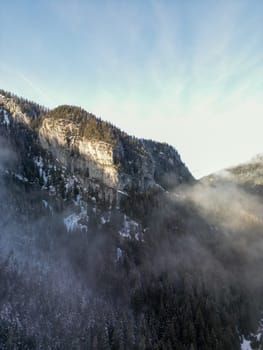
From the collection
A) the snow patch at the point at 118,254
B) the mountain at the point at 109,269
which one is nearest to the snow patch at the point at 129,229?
the mountain at the point at 109,269

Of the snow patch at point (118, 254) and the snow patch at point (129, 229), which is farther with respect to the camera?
the snow patch at point (129, 229)

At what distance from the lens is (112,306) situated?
354ft

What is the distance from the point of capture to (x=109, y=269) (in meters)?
132

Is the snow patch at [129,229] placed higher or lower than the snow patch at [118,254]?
higher

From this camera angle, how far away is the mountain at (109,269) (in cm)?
8838

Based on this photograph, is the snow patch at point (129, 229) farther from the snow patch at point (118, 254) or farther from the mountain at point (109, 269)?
the snow patch at point (118, 254)

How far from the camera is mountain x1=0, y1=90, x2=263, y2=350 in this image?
88.4 m

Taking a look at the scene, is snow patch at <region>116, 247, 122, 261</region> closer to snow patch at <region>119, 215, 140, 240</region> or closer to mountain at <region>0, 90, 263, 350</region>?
mountain at <region>0, 90, 263, 350</region>

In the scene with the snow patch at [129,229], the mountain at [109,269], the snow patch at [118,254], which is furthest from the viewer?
the snow patch at [129,229]

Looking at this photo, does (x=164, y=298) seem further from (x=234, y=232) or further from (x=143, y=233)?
(x=234, y=232)

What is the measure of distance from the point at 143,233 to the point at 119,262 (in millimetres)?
30039

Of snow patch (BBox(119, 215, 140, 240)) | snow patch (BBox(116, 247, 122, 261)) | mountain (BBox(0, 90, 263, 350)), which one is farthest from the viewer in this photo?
snow patch (BBox(119, 215, 140, 240))

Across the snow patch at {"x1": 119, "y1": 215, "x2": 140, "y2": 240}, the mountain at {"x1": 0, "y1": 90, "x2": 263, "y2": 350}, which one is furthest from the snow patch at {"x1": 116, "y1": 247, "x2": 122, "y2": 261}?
the snow patch at {"x1": 119, "y1": 215, "x2": 140, "y2": 240}

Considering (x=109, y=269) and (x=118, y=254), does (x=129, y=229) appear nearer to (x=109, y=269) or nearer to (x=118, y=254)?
(x=118, y=254)
